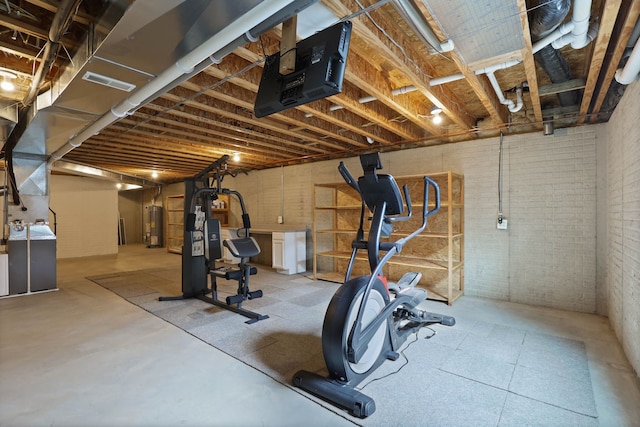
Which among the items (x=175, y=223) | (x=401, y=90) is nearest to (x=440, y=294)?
(x=401, y=90)

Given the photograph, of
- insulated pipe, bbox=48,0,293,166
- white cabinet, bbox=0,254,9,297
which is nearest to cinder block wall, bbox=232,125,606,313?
insulated pipe, bbox=48,0,293,166

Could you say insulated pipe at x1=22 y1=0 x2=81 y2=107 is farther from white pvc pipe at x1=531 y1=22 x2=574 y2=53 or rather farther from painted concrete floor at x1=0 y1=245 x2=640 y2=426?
white pvc pipe at x1=531 y1=22 x2=574 y2=53

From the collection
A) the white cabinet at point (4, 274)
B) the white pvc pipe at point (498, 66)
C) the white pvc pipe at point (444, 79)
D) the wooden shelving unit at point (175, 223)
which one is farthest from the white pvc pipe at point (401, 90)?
the wooden shelving unit at point (175, 223)

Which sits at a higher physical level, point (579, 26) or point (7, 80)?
point (7, 80)

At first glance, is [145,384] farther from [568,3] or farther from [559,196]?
[559,196]

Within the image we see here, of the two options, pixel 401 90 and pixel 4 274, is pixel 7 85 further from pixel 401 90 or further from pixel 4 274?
pixel 401 90

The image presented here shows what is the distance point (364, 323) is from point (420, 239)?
3.30m

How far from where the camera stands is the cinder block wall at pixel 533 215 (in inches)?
155

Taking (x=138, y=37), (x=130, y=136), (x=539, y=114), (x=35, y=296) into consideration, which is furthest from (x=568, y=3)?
(x=35, y=296)

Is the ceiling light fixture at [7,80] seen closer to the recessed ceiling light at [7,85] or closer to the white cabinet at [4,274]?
the recessed ceiling light at [7,85]

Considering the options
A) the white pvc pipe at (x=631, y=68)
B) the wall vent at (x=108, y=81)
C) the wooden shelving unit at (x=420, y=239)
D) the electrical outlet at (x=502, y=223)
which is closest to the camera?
the white pvc pipe at (x=631, y=68)

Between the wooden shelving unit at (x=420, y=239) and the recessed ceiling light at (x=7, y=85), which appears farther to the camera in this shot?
the wooden shelving unit at (x=420, y=239)

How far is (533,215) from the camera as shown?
425 centimetres

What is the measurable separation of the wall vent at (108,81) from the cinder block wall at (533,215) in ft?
14.3
